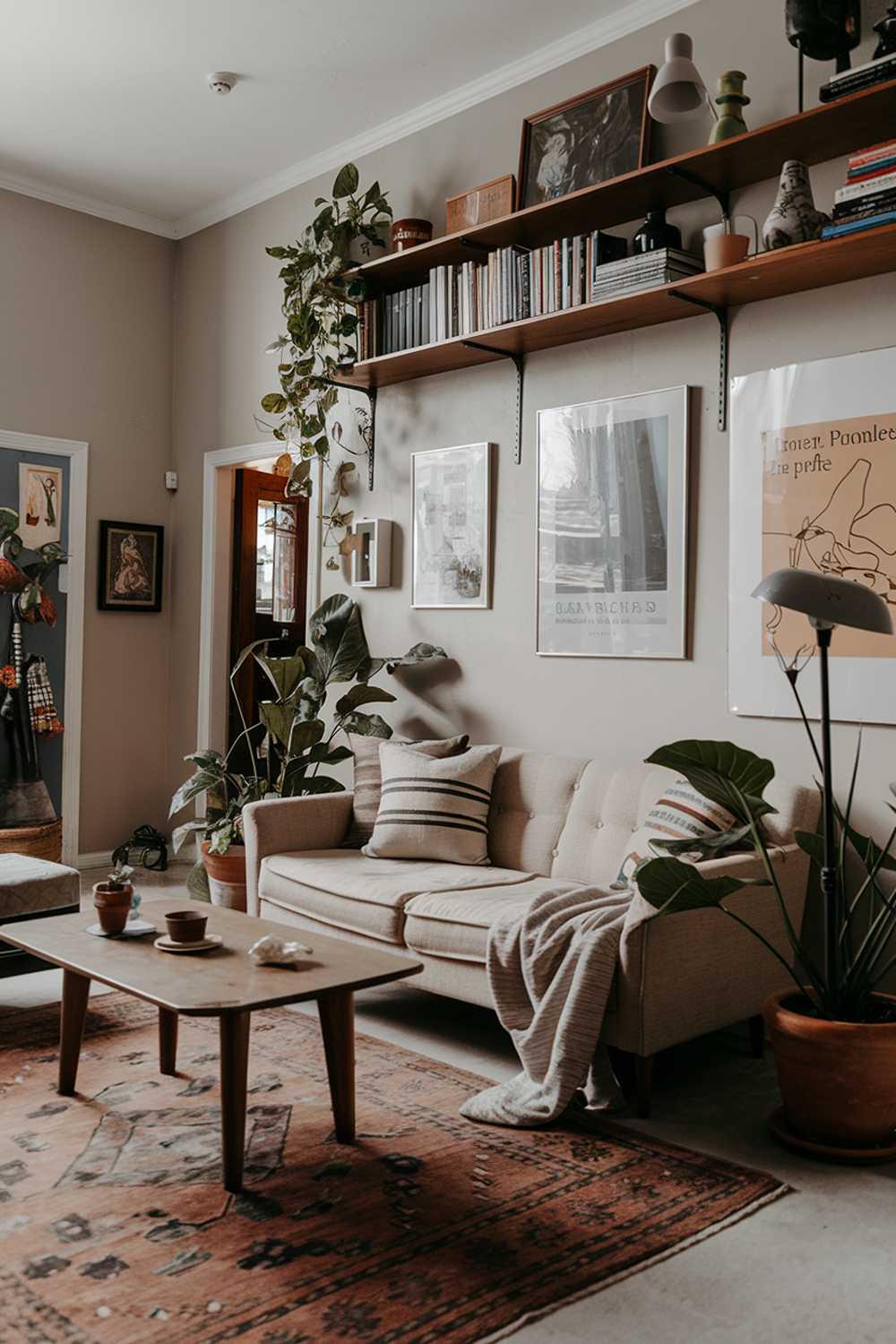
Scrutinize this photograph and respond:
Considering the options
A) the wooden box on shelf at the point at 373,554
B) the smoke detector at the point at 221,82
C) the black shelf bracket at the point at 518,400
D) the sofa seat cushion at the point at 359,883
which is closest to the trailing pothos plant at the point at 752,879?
the sofa seat cushion at the point at 359,883

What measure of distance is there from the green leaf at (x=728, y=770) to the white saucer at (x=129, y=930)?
52.4 inches

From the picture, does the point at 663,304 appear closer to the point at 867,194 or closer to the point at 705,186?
the point at 705,186

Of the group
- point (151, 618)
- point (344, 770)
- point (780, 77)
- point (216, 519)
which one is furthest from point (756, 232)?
point (151, 618)

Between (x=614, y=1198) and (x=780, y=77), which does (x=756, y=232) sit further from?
(x=614, y=1198)

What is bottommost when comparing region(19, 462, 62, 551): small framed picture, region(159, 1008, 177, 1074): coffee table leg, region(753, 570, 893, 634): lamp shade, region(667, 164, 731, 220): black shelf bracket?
region(159, 1008, 177, 1074): coffee table leg

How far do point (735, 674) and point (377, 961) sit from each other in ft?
5.21

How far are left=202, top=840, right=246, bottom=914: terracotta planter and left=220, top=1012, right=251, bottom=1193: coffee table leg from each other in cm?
221

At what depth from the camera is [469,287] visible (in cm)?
428

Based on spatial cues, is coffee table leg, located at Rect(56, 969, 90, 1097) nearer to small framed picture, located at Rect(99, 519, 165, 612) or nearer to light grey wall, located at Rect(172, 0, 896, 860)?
light grey wall, located at Rect(172, 0, 896, 860)

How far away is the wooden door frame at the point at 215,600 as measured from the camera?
5910 mm

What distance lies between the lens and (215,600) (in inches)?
233

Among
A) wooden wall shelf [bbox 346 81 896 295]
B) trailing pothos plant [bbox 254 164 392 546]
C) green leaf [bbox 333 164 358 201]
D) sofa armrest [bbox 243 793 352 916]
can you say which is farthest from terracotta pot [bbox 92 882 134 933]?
green leaf [bbox 333 164 358 201]

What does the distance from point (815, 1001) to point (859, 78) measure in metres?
2.39

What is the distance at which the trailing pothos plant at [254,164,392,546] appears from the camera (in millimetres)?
4805
